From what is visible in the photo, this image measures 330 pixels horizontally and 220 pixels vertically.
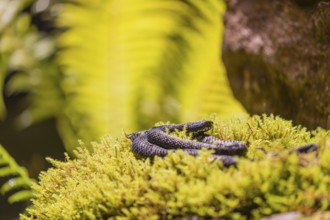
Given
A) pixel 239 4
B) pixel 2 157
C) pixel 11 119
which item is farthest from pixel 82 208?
pixel 11 119

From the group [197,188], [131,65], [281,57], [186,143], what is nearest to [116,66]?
[131,65]

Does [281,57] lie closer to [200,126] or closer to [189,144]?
[200,126]

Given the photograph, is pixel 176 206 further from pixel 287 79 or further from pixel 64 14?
pixel 64 14

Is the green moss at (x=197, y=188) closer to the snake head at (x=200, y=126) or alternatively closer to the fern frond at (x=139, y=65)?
the snake head at (x=200, y=126)

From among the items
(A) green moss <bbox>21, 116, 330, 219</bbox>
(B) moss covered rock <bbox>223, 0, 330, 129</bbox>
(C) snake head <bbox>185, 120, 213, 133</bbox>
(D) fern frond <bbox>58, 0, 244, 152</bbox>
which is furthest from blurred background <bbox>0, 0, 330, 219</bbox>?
(A) green moss <bbox>21, 116, 330, 219</bbox>

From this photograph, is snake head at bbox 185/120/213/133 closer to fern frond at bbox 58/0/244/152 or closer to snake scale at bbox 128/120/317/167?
snake scale at bbox 128/120/317/167

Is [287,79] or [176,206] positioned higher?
[287,79]
